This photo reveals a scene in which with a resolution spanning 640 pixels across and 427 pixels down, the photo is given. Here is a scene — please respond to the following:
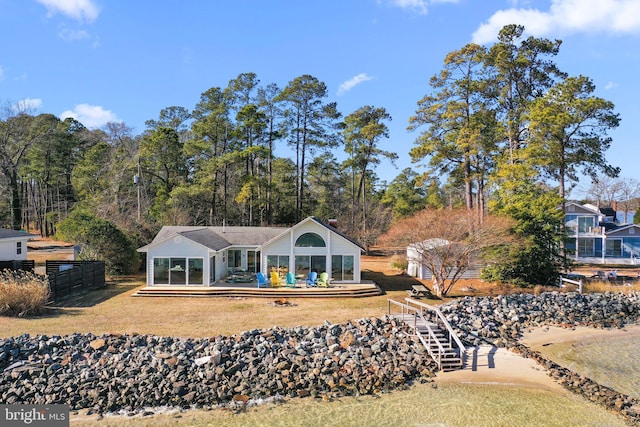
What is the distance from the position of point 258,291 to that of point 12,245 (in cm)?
1379

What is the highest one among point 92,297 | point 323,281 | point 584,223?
point 584,223

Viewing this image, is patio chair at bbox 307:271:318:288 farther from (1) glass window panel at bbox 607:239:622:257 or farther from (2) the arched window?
(1) glass window panel at bbox 607:239:622:257

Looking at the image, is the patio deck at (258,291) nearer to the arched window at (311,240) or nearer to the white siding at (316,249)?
the white siding at (316,249)

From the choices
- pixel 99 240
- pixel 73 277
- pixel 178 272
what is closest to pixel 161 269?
pixel 178 272

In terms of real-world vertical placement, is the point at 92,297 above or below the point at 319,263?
below

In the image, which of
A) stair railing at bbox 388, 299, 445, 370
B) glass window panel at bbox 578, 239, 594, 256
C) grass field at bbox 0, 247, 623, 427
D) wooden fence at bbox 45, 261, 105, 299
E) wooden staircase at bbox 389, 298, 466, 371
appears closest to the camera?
grass field at bbox 0, 247, 623, 427

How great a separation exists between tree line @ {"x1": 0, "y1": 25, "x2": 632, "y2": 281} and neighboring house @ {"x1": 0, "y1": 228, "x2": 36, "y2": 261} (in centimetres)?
482

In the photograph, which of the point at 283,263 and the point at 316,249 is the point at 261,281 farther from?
the point at 316,249

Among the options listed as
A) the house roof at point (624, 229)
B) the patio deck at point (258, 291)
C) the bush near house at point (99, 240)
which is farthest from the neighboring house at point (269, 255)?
the house roof at point (624, 229)

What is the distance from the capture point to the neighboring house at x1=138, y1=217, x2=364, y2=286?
19141 millimetres

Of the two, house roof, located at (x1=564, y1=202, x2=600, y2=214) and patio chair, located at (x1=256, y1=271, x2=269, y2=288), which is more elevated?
house roof, located at (x1=564, y1=202, x2=600, y2=214)

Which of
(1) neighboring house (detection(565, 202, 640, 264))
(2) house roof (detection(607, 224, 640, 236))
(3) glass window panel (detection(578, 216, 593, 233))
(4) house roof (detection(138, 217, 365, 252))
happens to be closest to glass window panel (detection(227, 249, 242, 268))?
(4) house roof (detection(138, 217, 365, 252))

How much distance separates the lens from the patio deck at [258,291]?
18156 millimetres

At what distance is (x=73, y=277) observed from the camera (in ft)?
58.7
